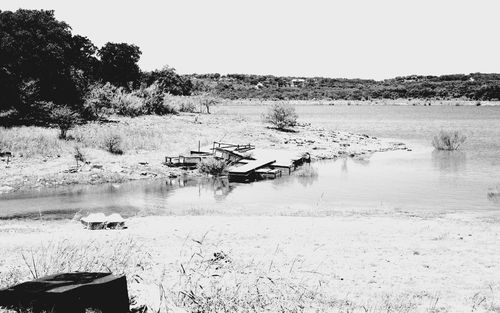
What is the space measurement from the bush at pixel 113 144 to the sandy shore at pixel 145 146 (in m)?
0.35

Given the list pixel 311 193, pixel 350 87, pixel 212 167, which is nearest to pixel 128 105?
pixel 212 167

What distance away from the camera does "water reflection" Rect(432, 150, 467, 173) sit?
87.7 feet

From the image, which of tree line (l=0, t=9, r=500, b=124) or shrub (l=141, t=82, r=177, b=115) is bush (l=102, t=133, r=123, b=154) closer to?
tree line (l=0, t=9, r=500, b=124)

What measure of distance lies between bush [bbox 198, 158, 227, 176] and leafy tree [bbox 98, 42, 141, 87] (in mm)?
29424

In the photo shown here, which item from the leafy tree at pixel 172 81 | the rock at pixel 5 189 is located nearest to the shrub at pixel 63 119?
the rock at pixel 5 189

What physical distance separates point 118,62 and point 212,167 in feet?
105

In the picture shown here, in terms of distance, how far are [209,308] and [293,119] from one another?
122ft

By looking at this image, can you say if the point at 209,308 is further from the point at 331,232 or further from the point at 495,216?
the point at 495,216

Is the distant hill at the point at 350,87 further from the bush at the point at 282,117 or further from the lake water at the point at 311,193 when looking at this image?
the lake water at the point at 311,193

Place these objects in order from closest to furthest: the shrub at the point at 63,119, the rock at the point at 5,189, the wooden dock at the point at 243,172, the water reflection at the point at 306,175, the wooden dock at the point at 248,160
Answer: the rock at the point at 5,189, the water reflection at the point at 306,175, the wooden dock at the point at 243,172, the wooden dock at the point at 248,160, the shrub at the point at 63,119

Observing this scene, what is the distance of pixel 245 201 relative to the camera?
61.8 ft

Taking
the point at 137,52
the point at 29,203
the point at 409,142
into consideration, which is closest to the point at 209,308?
the point at 29,203

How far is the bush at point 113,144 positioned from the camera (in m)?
26.7

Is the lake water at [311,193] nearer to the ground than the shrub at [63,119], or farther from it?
nearer to the ground
